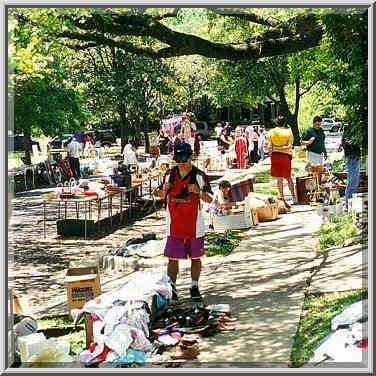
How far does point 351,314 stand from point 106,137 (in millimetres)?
38875

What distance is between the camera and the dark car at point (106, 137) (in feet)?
143

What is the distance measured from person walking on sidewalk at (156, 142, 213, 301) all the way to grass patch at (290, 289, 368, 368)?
1515 millimetres

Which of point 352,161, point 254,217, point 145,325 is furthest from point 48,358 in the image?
point 254,217

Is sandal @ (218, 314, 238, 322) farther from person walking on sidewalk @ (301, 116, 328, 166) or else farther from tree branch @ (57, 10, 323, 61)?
person walking on sidewalk @ (301, 116, 328, 166)

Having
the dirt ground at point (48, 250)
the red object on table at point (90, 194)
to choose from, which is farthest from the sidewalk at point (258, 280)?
the red object on table at point (90, 194)

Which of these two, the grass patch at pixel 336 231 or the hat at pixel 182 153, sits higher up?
the hat at pixel 182 153

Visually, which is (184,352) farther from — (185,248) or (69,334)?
(185,248)

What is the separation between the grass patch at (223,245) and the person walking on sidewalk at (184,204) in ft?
9.64

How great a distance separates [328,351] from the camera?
20.8 feet

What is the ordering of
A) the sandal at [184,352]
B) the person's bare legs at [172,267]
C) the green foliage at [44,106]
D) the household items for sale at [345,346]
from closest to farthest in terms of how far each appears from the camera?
the household items for sale at [345,346] → the sandal at [184,352] → the person's bare legs at [172,267] → the green foliage at [44,106]

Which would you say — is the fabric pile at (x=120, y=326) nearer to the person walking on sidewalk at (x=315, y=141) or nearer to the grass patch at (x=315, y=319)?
the grass patch at (x=315, y=319)

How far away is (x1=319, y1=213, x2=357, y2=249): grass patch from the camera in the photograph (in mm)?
11391

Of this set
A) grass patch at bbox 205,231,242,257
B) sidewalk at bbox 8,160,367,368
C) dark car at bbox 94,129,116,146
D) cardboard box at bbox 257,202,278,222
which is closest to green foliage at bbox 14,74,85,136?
dark car at bbox 94,129,116,146

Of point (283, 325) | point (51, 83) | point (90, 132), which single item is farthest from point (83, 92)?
point (283, 325)
